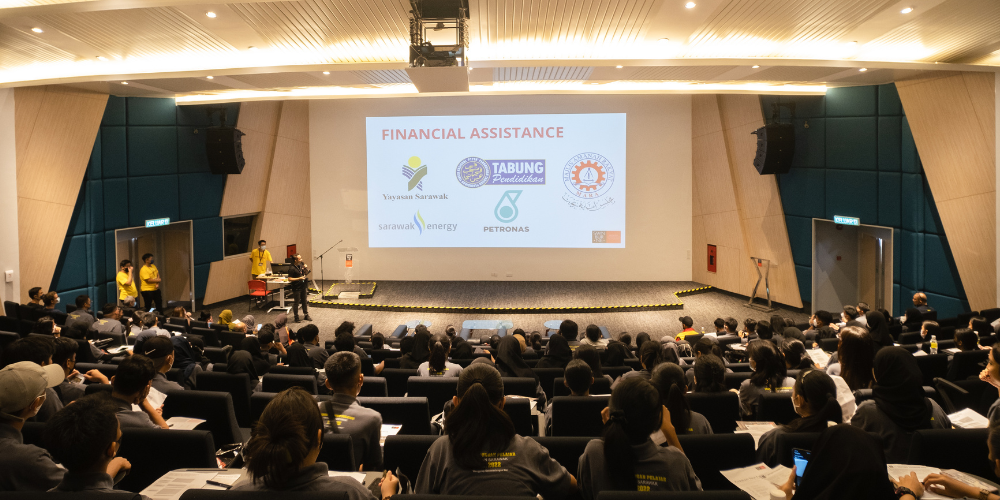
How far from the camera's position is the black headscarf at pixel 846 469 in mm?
2023

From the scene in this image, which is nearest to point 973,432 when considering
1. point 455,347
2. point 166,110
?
point 455,347

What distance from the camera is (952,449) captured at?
8.96 ft

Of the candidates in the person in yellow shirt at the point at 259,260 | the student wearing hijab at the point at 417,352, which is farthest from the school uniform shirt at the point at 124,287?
the student wearing hijab at the point at 417,352

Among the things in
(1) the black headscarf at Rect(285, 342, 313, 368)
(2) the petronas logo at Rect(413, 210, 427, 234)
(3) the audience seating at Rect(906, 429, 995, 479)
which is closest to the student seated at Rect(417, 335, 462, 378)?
(1) the black headscarf at Rect(285, 342, 313, 368)

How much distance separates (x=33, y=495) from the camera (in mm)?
1990

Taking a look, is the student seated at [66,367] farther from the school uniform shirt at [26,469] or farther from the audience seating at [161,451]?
the school uniform shirt at [26,469]

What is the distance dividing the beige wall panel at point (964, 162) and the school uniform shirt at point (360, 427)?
917 centimetres

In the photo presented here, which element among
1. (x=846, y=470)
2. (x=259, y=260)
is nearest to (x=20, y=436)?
(x=846, y=470)

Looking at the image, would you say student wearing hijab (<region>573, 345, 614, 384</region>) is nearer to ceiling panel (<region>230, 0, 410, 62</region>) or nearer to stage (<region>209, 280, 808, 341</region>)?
ceiling panel (<region>230, 0, 410, 62</region>)

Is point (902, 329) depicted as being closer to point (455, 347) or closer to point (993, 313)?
point (993, 313)

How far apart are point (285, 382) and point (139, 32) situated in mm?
4811

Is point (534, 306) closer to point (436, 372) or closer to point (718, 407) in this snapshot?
point (436, 372)

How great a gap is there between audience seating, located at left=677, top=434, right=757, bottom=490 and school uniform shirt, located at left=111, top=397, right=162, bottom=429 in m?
2.48

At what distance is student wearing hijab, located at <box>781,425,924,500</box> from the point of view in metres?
2.02
